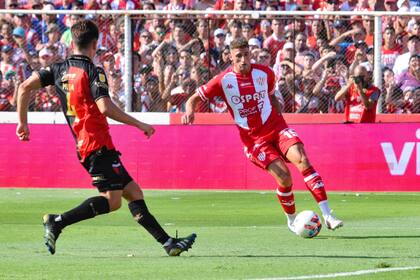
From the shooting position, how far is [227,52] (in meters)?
21.6

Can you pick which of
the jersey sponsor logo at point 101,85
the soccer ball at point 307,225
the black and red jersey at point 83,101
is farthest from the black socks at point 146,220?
the soccer ball at point 307,225

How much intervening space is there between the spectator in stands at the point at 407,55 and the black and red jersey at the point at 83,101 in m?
A: 11.2

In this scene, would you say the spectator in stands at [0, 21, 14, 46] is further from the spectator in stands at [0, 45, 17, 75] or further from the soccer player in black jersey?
the soccer player in black jersey

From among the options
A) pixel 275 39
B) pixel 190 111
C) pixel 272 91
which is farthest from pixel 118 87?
pixel 190 111

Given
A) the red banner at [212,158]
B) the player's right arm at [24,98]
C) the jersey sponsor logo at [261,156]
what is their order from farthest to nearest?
1. the red banner at [212,158]
2. the jersey sponsor logo at [261,156]
3. the player's right arm at [24,98]

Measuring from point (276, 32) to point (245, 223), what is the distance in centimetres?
754

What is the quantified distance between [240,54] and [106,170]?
3312 mm

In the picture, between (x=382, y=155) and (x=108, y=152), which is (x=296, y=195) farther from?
(x=108, y=152)

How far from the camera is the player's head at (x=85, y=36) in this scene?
10625 millimetres

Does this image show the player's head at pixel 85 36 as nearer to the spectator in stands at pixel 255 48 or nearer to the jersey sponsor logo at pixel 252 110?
the jersey sponsor logo at pixel 252 110

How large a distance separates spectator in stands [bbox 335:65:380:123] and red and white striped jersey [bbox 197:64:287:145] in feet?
23.2

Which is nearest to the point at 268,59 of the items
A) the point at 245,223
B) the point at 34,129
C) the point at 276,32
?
the point at 276,32

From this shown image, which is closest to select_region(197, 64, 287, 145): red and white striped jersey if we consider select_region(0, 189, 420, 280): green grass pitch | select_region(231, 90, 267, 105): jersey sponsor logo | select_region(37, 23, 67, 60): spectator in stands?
select_region(231, 90, 267, 105): jersey sponsor logo

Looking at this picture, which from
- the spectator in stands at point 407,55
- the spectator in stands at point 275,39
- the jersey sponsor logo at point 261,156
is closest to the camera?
the jersey sponsor logo at point 261,156
